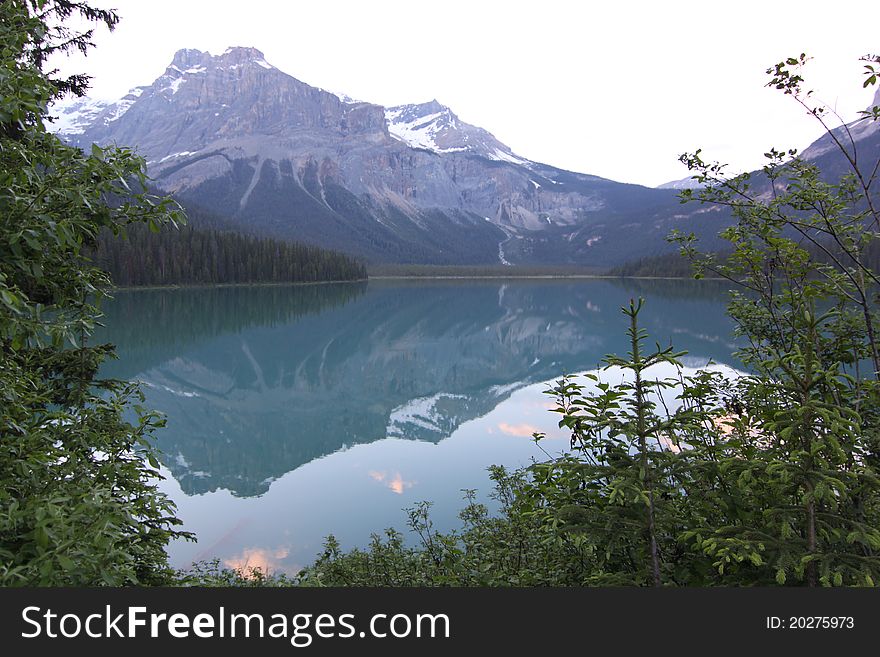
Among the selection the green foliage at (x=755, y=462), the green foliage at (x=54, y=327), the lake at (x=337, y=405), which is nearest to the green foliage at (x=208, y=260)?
the lake at (x=337, y=405)

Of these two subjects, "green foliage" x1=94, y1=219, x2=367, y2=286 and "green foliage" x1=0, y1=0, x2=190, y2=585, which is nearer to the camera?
"green foliage" x1=0, y1=0, x2=190, y2=585

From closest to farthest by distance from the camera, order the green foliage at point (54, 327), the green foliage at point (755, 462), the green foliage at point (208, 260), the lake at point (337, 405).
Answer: the green foliage at point (54, 327) < the green foliage at point (755, 462) < the lake at point (337, 405) < the green foliage at point (208, 260)

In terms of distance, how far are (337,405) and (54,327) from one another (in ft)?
79.5

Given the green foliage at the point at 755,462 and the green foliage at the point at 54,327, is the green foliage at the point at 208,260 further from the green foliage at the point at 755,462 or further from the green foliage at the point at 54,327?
the green foliage at the point at 755,462

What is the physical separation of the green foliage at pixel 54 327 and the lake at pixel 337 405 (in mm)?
6807

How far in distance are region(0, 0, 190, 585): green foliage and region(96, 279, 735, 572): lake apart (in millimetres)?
6807

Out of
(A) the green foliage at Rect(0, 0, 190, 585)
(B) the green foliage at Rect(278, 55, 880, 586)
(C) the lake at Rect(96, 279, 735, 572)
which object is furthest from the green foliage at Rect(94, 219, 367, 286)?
(B) the green foliage at Rect(278, 55, 880, 586)

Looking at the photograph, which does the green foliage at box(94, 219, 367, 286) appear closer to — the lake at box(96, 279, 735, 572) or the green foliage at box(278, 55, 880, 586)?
the lake at box(96, 279, 735, 572)

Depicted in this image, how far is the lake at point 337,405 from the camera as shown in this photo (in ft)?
41.3

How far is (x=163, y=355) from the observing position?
37125mm

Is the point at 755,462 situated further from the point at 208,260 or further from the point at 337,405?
the point at 208,260

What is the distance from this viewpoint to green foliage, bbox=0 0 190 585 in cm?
286

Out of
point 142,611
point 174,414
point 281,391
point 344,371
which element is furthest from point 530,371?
point 142,611

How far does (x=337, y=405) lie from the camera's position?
27.0 meters
